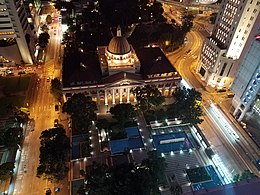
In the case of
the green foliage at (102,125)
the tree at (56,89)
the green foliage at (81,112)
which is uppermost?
the tree at (56,89)

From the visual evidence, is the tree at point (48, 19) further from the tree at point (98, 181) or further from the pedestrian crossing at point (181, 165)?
the pedestrian crossing at point (181, 165)

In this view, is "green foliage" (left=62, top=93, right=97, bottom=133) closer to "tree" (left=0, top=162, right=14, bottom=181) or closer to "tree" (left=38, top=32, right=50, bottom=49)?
"tree" (left=0, top=162, right=14, bottom=181)

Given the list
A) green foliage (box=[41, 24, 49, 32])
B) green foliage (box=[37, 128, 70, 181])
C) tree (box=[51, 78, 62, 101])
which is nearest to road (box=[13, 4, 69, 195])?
green foliage (box=[37, 128, 70, 181])

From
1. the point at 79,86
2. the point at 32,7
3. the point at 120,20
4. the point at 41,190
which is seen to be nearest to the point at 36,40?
the point at 32,7

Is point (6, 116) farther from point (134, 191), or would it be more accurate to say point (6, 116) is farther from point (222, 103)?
point (222, 103)

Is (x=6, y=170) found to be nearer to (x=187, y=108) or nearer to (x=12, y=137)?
(x=12, y=137)

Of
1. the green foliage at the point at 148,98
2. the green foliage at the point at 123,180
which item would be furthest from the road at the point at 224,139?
the green foliage at the point at 123,180

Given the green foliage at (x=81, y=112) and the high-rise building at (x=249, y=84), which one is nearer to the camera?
the green foliage at (x=81, y=112)
